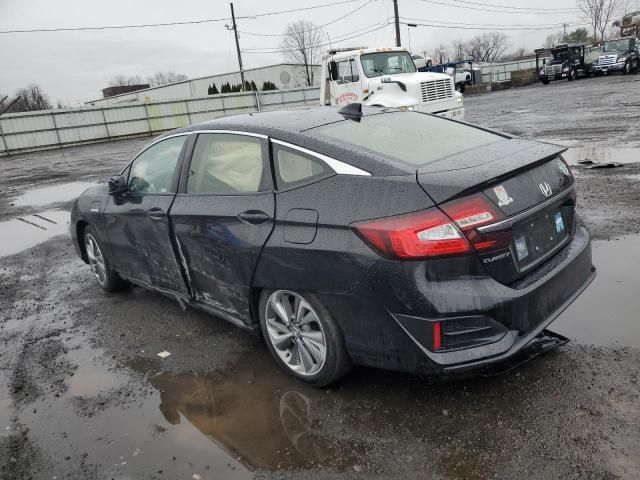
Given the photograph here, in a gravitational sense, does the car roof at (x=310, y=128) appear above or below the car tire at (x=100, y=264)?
above

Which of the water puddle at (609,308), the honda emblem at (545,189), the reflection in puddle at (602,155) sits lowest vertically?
the reflection in puddle at (602,155)

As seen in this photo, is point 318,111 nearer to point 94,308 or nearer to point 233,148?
point 233,148

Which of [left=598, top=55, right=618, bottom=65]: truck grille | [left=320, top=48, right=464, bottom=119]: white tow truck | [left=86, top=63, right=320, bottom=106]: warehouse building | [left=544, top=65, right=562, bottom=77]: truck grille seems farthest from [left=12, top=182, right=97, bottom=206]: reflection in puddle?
[left=86, top=63, right=320, bottom=106]: warehouse building

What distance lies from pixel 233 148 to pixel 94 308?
2.38 meters

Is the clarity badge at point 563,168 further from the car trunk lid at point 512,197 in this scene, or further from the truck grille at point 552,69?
the truck grille at point 552,69

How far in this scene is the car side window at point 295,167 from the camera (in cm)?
296

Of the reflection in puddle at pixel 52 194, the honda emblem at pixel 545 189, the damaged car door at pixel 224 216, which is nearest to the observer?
the honda emblem at pixel 545 189

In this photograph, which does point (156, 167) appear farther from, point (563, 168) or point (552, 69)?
point (552, 69)

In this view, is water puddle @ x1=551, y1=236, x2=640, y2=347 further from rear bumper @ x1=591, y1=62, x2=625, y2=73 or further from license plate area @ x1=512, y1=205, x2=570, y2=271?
rear bumper @ x1=591, y1=62, x2=625, y2=73

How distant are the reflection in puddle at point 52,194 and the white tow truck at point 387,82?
733 centimetres

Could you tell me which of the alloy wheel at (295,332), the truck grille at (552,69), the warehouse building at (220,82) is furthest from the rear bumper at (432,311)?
the warehouse building at (220,82)

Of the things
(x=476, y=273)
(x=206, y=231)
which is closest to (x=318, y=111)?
(x=206, y=231)

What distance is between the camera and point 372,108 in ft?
13.2

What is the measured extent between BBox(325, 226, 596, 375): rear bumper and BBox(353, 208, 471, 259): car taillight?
5 cm
